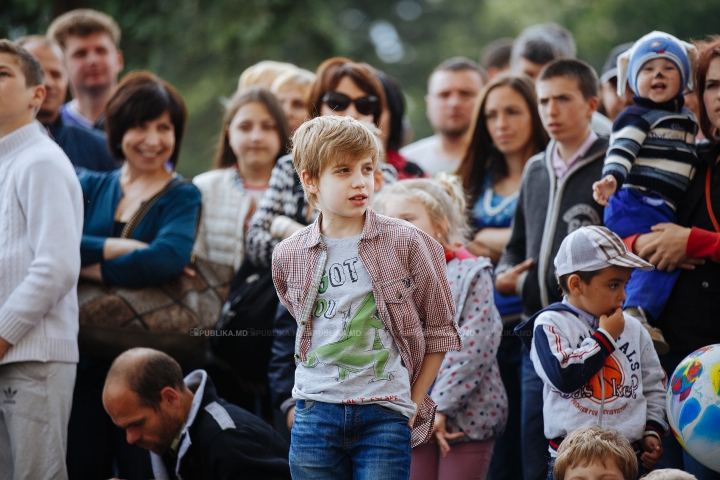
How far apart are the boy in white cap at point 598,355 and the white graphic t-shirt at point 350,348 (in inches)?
26.8

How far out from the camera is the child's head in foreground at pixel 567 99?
4.36m

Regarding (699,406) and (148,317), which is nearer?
(699,406)

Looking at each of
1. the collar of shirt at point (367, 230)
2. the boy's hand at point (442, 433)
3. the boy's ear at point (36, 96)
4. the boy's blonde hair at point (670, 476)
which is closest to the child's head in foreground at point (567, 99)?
the boy's hand at point (442, 433)

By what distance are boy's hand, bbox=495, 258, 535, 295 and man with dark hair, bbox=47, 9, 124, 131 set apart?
3.20 meters

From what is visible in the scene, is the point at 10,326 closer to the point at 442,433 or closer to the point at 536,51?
the point at 442,433

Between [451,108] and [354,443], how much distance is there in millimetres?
3599

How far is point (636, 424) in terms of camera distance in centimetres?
329

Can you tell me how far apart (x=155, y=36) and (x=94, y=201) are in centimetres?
677

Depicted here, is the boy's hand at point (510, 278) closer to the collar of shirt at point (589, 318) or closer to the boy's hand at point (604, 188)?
the boy's hand at point (604, 188)

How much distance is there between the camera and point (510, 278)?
4.32 meters

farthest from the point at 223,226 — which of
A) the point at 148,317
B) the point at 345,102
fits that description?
the point at 345,102

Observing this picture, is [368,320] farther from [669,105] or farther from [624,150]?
[669,105]

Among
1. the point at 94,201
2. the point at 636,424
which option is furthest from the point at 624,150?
the point at 94,201

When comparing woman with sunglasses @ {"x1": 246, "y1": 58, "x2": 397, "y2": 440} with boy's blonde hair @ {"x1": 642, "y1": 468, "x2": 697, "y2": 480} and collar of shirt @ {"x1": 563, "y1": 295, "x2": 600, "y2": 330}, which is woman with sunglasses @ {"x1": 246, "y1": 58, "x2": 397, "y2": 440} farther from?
boy's blonde hair @ {"x1": 642, "y1": 468, "x2": 697, "y2": 480}
